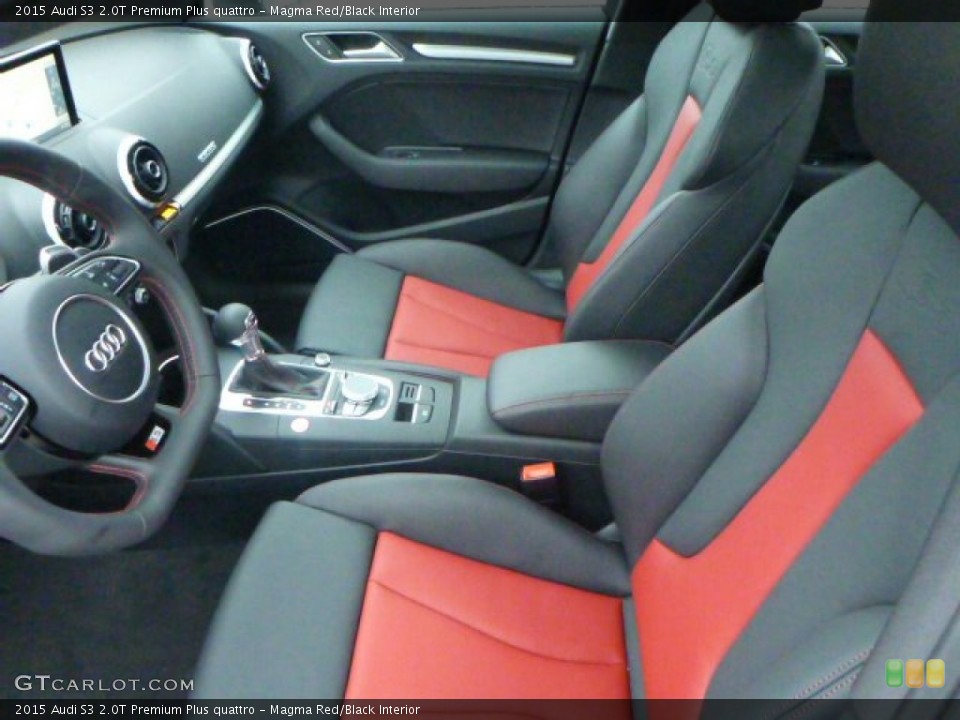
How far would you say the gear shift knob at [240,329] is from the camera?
4.08 feet

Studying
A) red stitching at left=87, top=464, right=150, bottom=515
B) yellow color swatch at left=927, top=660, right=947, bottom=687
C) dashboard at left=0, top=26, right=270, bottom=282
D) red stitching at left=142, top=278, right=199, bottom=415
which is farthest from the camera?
dashboard at left=0, top=26, right=270, bottom=282

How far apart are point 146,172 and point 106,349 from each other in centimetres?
54

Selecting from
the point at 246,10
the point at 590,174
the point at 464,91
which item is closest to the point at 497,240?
the point at 464,91

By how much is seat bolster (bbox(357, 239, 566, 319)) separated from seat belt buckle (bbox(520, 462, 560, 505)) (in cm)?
51

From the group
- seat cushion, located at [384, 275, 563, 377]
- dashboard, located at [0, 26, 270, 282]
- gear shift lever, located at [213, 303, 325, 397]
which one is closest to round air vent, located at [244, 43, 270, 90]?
dashboard, located at [0, 26, 270, 282]

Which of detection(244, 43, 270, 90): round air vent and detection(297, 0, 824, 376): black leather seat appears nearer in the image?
detection(297, 0, 824, 376): black leather seat

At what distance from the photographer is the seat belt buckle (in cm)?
123

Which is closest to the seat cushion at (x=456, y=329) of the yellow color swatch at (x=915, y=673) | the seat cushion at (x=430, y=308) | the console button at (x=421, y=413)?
the seat cushion at (x=430, y=308)

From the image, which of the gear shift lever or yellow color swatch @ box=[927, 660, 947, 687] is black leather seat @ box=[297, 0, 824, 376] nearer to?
the gear shift lever

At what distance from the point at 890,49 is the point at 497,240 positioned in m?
1.38

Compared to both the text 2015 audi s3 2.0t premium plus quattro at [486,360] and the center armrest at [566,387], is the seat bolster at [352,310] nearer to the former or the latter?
the text 2015 audi s3 2.0t premium plus quattro at [486,360]

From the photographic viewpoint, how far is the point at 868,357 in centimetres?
80

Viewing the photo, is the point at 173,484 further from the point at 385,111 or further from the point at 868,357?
the point at 385,111

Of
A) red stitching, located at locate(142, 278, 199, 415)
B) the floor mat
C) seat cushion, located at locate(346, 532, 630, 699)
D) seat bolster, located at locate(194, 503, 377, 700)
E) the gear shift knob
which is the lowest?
the floor mat
